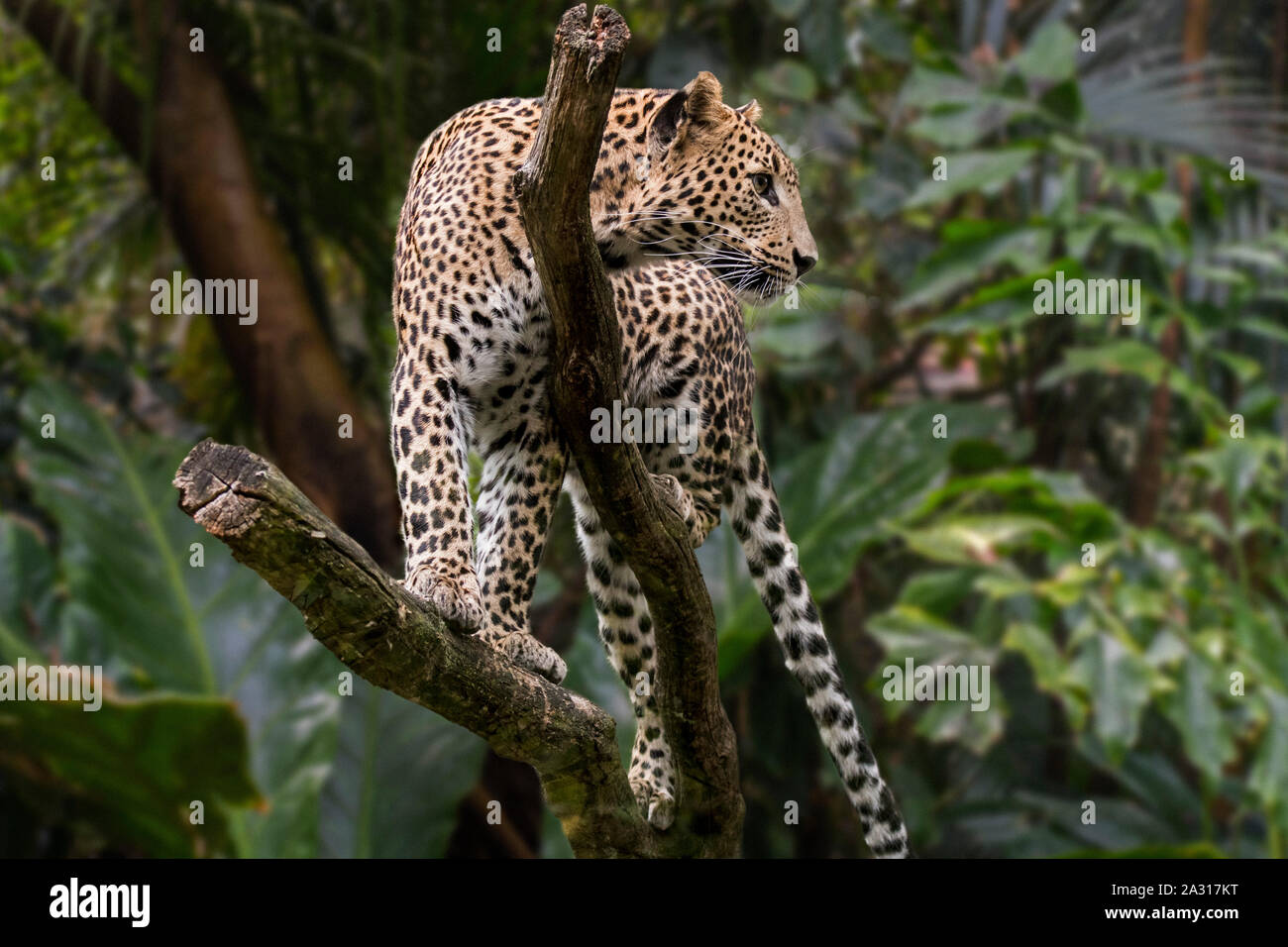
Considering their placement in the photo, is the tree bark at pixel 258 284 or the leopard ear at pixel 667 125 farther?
the tree bark at pixel 258 284

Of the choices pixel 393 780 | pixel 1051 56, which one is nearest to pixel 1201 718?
pixel 1051 56

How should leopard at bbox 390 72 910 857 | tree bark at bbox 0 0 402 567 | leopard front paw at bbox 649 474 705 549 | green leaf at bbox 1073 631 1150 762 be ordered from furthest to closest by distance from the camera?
tree bark at bbox 0 0 402 567 → green leaf at bbox 1073 631 1150 762 → leopard front paw at bbox 649 474 705 549 → leopard at bbox 390 72 910 857

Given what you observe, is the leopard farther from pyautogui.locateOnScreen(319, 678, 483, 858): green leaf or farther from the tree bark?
the tree bark

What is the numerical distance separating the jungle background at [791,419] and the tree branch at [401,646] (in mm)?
2944

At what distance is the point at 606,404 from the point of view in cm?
297

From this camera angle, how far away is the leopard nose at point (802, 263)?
3504 millimetres

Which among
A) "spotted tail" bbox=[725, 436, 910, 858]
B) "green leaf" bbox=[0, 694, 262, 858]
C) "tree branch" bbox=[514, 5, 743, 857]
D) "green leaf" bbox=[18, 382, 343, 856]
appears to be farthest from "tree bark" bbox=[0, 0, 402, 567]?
"tree branch" bbox=[514, 5, 743, 857]

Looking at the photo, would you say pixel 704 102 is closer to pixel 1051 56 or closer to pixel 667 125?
pixel 667 125

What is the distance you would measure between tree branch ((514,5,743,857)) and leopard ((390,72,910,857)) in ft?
0.45

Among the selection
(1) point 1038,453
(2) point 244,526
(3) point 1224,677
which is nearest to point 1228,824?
(3) point 1224,677

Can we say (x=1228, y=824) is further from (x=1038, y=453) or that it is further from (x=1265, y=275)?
(x=1265, y=275)

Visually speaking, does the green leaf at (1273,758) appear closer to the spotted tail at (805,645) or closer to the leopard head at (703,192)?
the spotted tail at (805,645)

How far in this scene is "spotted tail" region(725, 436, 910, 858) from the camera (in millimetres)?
3867

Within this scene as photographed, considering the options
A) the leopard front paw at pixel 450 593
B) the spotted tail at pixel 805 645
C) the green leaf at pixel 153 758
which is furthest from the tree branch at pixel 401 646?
the green leaf at pixel 153 758
